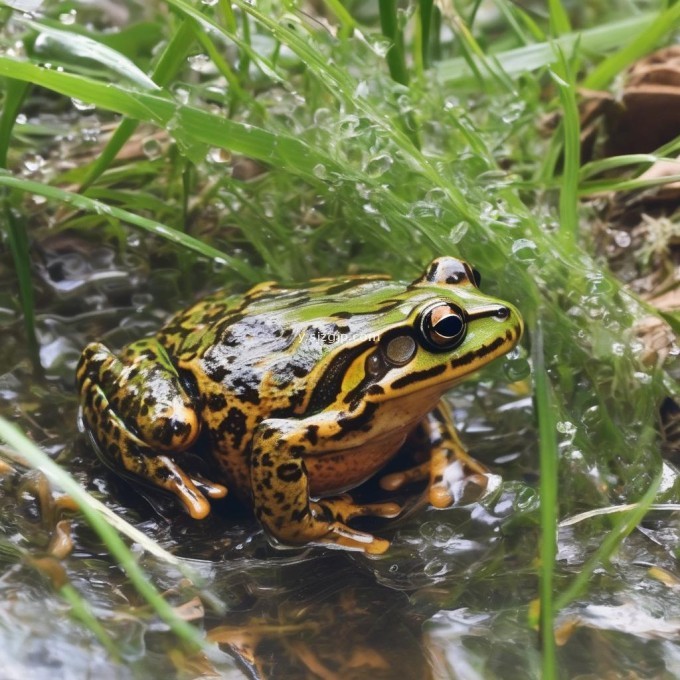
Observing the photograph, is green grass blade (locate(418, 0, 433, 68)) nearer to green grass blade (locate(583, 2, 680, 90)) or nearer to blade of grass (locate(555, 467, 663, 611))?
green grass blade (locate(583, 2, 680, 90))

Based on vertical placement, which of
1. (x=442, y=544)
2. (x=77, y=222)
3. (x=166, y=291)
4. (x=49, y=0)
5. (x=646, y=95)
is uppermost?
(x=49, y=0)

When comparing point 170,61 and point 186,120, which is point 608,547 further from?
point 170,61

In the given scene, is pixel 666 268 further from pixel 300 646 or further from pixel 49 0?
pixel 49 0

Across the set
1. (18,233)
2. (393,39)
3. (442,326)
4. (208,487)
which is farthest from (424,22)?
(208,487)

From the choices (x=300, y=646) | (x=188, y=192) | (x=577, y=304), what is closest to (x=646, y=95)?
(x=577, y=304)

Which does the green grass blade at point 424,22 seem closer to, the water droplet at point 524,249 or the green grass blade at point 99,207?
the water droplet at point 524,249

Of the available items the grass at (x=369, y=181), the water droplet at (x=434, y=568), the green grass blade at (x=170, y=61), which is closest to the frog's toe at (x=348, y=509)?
the water droplet at (x=434, y=568)

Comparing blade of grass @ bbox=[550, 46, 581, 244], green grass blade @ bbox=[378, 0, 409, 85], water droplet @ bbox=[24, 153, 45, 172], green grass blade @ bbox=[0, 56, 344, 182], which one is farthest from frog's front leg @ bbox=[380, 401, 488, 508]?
water droplet @ bbox=[24, 153, 45, 172]
